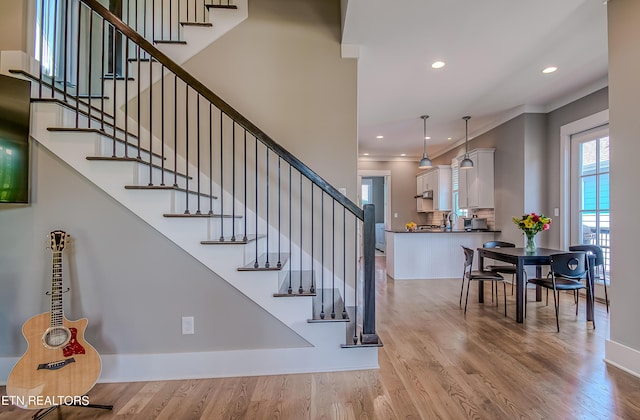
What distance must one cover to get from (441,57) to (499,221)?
11.3ft

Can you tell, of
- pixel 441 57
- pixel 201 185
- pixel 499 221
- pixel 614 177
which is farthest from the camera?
pixel 499 221

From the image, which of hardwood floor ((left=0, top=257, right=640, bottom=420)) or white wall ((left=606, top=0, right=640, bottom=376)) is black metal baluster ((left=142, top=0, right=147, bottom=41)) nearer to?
hardwood floor ((left=0, top=257, right=640, bottom=420))

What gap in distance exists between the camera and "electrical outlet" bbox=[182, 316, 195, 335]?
2178 mm

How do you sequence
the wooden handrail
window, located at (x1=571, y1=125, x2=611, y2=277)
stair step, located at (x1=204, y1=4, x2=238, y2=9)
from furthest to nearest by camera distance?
window, located at (x1=571, y1=125, x2=611, y2=277), stair step, located at (x1=204, y1=4, x2=238, y2=9), the wooden handrail

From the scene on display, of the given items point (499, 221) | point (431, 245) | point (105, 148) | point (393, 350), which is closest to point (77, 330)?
point (105, 148)

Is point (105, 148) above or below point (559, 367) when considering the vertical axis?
above

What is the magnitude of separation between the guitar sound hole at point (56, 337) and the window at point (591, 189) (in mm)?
5490

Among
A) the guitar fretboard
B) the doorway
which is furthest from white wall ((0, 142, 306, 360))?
the doorway

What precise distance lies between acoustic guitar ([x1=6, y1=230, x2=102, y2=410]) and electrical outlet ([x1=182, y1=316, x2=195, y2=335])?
50 cm

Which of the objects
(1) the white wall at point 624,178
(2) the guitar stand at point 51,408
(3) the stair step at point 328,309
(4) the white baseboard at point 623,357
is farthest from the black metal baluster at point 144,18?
(4) the white baseboard at point 623,357

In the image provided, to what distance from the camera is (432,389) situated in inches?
77.9

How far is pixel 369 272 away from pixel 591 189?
390 cm

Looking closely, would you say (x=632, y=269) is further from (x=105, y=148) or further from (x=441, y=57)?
(x=105, y=148)

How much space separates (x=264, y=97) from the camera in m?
2.97
